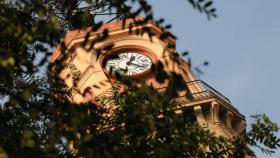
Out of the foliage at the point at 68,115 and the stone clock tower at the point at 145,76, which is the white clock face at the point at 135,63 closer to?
the stone clock tower at the point at 145,76

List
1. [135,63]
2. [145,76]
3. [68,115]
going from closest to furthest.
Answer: [68,115] < [145,76] < [135,63]

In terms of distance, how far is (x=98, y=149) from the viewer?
22.3ft

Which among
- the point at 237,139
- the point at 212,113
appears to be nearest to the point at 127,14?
the point at 237,139

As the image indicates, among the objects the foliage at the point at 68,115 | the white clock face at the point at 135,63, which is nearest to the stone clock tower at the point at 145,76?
the white clock face at the point at 135,63

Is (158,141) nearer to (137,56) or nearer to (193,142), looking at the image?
(193,142)

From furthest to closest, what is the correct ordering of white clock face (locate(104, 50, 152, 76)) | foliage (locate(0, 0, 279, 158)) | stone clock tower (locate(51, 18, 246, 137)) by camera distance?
white clock face (locate(104, 50, 152, 76)) → stone clock tower (locate(51, 18, 246, 137)) → foliage (locate(0, 0, 279, 158))

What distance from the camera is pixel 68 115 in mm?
7152

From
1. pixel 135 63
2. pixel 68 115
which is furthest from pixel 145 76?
pixel 68 115

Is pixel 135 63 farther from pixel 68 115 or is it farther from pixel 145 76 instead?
pixel 68 115

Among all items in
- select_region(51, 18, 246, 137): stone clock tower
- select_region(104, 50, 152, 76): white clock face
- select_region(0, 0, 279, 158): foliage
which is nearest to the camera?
select_region(0, 0, 279, 158): foliage

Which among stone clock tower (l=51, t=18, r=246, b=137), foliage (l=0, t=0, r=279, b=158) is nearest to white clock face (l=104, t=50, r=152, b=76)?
stone clock tower (l=51, t=18, r=246, b=137)

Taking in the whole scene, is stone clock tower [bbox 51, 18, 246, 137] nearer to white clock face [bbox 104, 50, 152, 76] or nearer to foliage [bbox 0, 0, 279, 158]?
white clock face [bbox 104, 50, 152, 76]

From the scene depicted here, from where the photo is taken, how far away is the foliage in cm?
700

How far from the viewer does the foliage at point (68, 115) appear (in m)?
7.00
